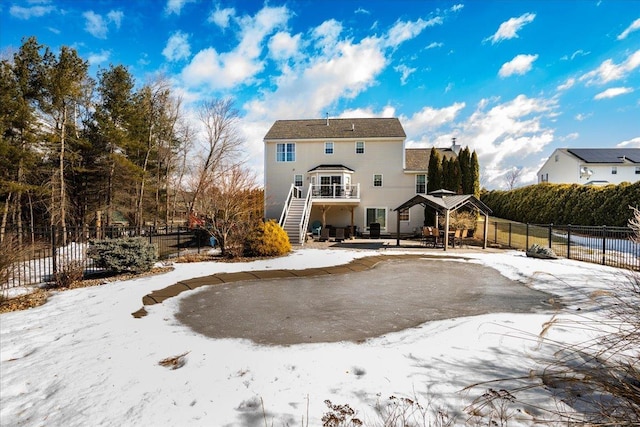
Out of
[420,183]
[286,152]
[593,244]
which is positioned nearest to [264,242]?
[286,152]

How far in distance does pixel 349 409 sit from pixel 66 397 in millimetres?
3230

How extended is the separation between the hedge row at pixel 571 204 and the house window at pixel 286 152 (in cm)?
2014

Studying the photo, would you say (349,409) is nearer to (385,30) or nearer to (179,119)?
(385,30)

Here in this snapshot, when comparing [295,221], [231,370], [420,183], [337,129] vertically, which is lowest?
[231,370]

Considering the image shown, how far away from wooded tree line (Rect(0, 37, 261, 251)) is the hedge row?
20.7 meters

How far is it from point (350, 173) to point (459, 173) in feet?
26.4

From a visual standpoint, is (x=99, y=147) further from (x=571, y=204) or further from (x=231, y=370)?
(x=571, y=204)

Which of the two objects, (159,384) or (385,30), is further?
(385,30)

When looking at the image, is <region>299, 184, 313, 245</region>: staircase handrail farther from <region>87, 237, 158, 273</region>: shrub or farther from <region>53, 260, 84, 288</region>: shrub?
<region>53, 260, 84, 288</region>: shrub

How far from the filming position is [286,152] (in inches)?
990

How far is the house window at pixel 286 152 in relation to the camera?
25109 millimetres

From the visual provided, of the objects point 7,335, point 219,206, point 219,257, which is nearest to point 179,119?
point 219,206

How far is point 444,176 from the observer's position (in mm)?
22672

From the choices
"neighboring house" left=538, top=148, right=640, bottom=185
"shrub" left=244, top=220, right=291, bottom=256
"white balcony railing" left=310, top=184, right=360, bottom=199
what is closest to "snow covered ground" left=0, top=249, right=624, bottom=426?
"shrub" left=244, top=220, right=291, bottom=256
